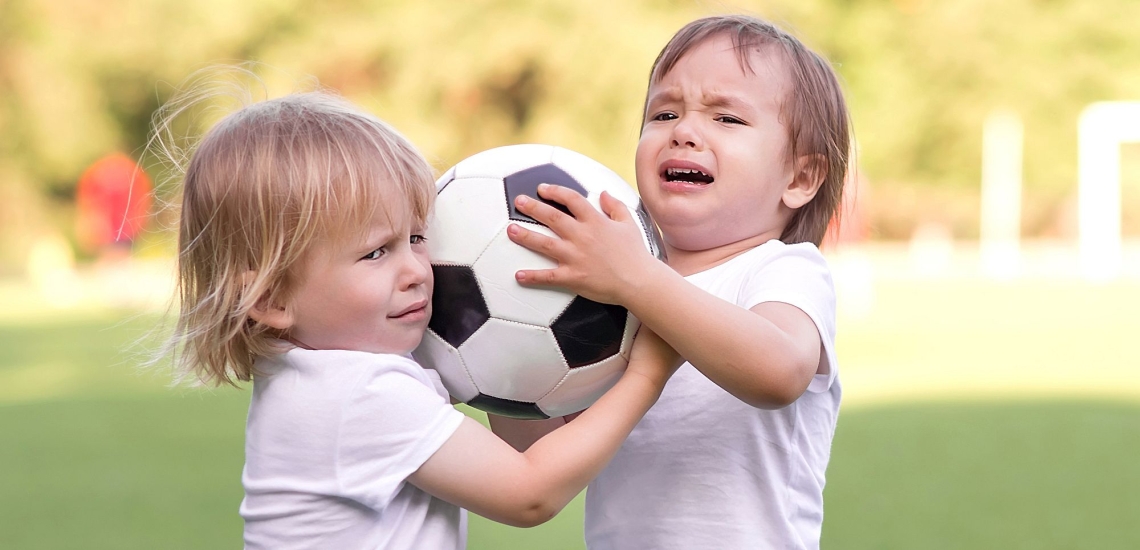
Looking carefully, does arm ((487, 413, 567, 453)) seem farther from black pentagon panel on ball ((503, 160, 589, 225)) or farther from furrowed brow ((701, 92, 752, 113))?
furrowed brow ((701, 92, 752, 113))

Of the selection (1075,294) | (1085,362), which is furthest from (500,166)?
(1075,294)

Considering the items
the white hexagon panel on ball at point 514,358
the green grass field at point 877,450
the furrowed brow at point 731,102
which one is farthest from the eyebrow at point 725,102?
the green grass field at point 877,450

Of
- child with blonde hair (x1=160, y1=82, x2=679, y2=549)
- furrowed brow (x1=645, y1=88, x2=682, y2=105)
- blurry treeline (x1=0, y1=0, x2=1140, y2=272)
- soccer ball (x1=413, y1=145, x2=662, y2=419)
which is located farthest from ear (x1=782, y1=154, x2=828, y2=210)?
blurry treeline (x1=0, y1=0, x2=1140, y2=272)

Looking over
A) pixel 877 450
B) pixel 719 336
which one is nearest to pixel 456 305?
pixel 719 336

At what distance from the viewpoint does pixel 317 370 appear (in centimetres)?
195

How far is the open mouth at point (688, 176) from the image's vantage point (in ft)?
7.68

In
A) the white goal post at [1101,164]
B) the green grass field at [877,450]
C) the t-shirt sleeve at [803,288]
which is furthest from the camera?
the white goal post at [1101,164]

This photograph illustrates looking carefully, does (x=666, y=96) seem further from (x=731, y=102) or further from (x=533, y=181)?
(x=533, y=181)

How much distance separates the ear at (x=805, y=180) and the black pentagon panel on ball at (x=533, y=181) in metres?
0.53

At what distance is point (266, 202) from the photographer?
196cm

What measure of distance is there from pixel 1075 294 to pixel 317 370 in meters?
18.0

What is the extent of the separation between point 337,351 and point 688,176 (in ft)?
2.67

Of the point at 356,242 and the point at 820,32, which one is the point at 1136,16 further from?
the point at 356,242

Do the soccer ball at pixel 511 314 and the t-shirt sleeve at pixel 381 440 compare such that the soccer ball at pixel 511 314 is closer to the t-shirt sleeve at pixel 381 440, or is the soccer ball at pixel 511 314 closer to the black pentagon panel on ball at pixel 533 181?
the black pentagon panel on ball at pixel 533 181
